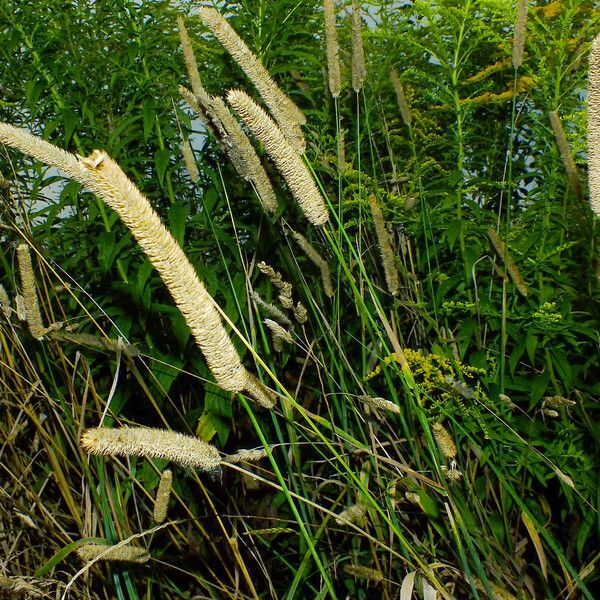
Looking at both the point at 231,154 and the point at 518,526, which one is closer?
the point at 231,154

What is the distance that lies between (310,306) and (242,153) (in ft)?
2.66

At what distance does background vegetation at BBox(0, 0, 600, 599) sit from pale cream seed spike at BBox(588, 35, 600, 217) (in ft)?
1.84

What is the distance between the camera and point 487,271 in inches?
127

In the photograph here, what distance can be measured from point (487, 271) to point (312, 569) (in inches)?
53.4

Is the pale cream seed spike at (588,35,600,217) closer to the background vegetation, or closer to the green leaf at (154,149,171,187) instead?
the background vegetation

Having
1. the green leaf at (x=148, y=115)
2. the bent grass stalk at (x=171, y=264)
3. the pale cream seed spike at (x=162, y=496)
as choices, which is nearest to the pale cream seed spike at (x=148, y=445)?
the bent grass stalk at (x=171, y=264)

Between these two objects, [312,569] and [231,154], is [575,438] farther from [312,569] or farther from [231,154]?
[231,154]

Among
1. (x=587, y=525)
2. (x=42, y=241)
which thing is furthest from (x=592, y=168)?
(x=42, y=241)

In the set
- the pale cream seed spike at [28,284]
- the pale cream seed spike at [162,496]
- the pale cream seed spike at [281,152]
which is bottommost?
the pale cream seed spike at [162,496]

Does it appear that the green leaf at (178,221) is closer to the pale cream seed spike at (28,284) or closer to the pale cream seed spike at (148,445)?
the pale cream seed spike at (28,284)

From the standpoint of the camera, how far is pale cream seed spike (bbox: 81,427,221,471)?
1.28 metres

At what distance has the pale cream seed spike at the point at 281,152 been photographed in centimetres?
166

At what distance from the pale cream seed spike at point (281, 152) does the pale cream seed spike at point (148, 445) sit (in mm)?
626

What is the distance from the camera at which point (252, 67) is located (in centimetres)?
188
